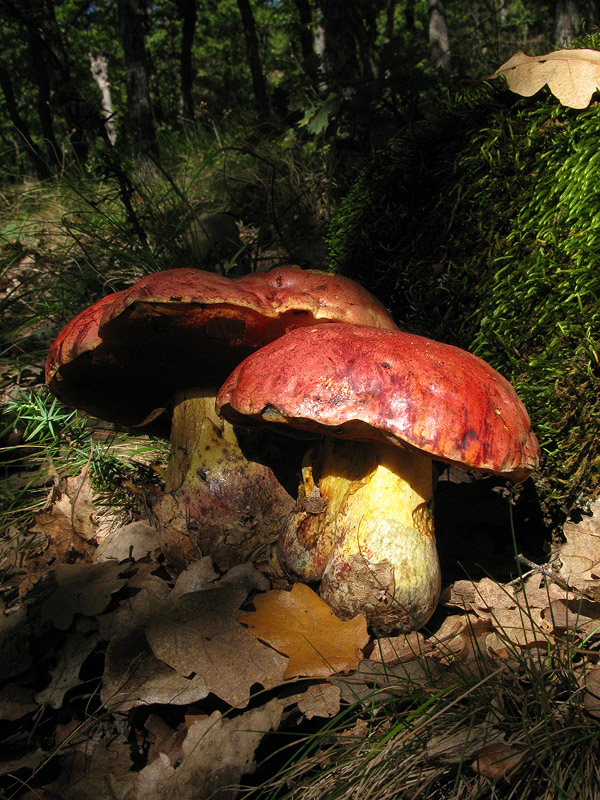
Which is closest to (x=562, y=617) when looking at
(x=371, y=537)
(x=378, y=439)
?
(x=371, y=537)

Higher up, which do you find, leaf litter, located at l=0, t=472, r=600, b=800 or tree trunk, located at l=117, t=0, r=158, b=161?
tree trunk, located at l=117, t=0, r=158, b=161

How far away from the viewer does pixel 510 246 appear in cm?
231

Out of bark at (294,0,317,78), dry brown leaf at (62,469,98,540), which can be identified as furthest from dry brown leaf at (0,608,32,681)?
bark at (294,0,317,78)

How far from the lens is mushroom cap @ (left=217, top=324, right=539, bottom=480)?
1484mm

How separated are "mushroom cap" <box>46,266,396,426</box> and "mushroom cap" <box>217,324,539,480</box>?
0.25m

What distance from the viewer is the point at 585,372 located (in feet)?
6.79

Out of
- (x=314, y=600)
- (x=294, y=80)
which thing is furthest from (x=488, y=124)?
(x=294, y=80)

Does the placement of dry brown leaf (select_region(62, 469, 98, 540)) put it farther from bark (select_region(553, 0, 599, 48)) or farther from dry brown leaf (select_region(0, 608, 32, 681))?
bark (select_region(553, 0, 599, 48))

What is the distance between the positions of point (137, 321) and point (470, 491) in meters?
1.71

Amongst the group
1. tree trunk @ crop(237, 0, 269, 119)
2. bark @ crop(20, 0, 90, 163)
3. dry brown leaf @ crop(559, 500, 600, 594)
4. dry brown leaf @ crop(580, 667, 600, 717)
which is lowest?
dry brown leaf @ crop(559, 500, 600, 594)

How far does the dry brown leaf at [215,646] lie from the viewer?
4.83ft

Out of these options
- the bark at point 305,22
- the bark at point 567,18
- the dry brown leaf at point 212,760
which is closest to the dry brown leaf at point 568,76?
the dry brown leaf at point 212,760

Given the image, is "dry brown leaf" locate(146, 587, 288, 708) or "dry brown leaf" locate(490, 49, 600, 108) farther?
"dry brown leaf" locate(490, 49, 600, 108)

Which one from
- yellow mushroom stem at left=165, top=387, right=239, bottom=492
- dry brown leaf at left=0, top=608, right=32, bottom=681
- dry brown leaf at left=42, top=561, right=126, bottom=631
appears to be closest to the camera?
dry brown leaf at left=0, top=608, right=32, bottom=681
